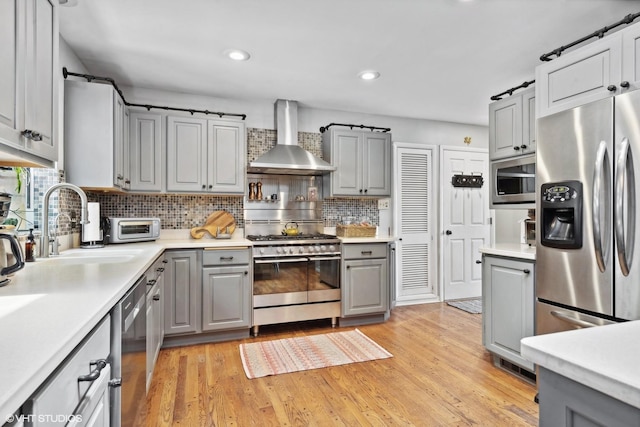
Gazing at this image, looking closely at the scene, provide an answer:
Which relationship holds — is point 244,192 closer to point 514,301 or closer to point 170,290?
point 170,290

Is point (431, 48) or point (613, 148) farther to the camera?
point (431, 48)

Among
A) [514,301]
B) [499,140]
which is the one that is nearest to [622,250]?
[514,301]

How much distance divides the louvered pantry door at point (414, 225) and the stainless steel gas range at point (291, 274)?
4.20 ft

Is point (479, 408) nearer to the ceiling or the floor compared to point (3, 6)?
nearer to the floor

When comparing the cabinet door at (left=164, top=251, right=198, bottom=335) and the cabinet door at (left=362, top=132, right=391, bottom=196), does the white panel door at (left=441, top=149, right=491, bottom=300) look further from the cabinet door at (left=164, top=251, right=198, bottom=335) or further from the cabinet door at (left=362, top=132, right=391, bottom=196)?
the cabinet door at (left=164, top=251, right=198, bottom=335)

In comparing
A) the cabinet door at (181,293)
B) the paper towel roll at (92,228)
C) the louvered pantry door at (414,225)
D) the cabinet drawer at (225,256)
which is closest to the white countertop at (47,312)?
the paper towel roll at (92,228)

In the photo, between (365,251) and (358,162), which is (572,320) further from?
(358,162)

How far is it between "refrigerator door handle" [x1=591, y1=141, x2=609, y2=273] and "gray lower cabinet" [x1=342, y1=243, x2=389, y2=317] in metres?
2.18

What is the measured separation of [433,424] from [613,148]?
1748 millimetres

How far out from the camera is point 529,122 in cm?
279

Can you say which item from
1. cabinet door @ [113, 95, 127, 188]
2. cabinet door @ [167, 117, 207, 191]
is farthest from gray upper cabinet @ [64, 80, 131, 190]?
cabinet door @ [167, 117, 207, 191]

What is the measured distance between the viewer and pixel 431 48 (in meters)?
2.77

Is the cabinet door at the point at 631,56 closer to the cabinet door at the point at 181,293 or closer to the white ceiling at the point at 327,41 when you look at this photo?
the white ceiling at the point at 327,41

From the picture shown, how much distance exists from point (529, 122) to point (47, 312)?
3136 millimetres
